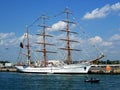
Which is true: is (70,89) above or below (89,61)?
below

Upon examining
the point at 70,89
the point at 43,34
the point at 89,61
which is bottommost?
the point at 70,89

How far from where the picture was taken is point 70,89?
76.6 meters

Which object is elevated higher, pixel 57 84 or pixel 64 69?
pixel 64 69

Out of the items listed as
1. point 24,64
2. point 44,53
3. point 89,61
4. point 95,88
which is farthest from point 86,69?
point 95,88

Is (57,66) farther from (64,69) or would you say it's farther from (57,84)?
(57,84)

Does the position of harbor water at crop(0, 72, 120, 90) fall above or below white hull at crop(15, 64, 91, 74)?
below

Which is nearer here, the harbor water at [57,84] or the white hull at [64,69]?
the harbor water at [57,84]

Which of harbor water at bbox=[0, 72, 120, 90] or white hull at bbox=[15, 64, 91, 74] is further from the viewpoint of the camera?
white hull at bbox=[15, 64, 91, 74]

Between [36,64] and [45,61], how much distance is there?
5321 mm

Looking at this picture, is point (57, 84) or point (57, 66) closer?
point (57, 84)

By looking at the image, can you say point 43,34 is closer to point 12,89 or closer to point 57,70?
point 57,70

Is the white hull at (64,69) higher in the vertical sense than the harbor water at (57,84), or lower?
higher

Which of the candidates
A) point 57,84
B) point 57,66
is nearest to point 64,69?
point 57,66

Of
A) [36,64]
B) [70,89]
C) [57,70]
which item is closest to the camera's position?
[70,89]
